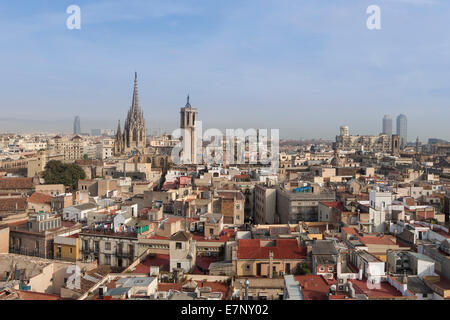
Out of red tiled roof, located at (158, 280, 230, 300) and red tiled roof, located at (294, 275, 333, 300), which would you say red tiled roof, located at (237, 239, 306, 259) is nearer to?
red tiled roof, located at (158, 280, 230, 300)

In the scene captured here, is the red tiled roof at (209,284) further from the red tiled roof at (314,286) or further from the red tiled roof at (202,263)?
the red tiled roof at (314,286)

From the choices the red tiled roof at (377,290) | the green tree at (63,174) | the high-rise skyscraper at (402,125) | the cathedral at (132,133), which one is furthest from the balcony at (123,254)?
the high-rise skyscraper at (402,125)

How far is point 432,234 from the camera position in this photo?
42.7 ft

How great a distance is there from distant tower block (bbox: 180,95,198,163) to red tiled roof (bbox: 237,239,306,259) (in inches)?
1622

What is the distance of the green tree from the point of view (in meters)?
30.2

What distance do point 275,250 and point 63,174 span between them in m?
23.9

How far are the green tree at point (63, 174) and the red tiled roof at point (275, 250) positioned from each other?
72.1 feet

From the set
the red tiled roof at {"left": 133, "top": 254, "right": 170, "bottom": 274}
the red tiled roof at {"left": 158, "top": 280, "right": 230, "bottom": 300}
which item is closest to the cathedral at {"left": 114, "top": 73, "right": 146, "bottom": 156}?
the red tiled roof at {"left": 133, "top": 254, "right": 170, "bottom": 274}

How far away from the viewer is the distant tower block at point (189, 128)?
174 feet

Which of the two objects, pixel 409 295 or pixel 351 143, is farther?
pixel 351 143

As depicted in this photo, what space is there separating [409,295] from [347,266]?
8.07 ft

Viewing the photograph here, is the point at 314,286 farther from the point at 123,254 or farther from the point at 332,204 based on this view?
the point at 332,204
